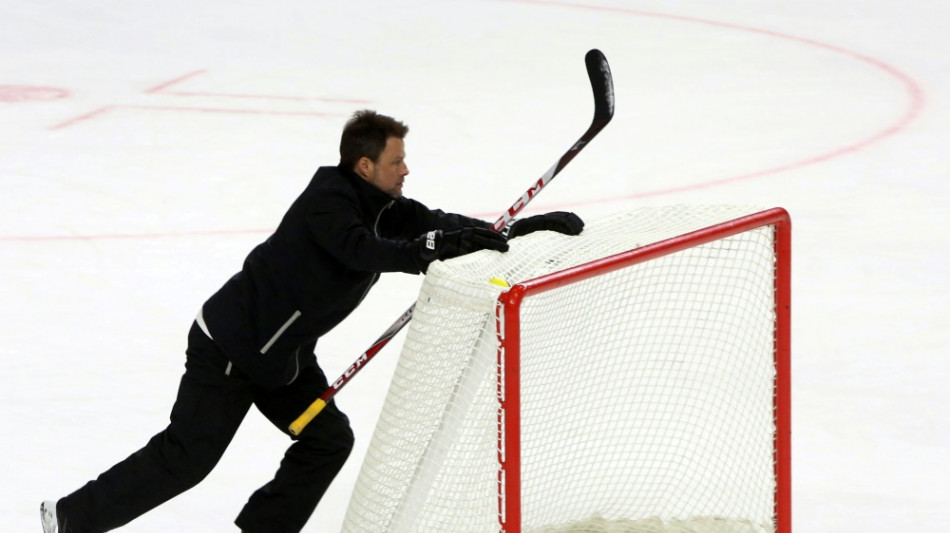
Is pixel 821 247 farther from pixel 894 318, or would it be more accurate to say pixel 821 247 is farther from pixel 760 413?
pixel 760 413

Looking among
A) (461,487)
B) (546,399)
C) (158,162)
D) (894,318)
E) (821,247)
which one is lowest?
(461,487)

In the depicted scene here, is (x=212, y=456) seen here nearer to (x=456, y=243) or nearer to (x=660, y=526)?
(x=456, y=243)

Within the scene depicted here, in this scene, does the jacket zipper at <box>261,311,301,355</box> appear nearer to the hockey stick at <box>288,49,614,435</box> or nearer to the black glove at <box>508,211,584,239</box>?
the hockey stick at <box>288,49,614,435</box>

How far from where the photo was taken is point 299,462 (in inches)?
118

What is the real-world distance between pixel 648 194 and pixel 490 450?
324cm

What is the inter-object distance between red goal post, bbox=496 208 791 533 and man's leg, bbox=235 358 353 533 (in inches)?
23.8

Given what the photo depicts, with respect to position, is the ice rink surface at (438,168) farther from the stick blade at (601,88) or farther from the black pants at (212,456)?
the stick blade at (601,88)

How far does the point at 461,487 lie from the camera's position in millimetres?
2572

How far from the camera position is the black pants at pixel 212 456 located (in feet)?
9.39

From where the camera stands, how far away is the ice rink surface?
3689 mm

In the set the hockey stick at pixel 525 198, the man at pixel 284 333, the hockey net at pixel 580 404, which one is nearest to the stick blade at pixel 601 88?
the hockey stick at pixel 525 198

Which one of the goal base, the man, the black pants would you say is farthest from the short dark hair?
the goal base

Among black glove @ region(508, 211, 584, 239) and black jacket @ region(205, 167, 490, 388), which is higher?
black glove @ region(508, 211, 584, 239)

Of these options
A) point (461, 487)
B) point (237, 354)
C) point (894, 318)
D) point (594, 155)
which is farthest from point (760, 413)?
point (594, 155)
